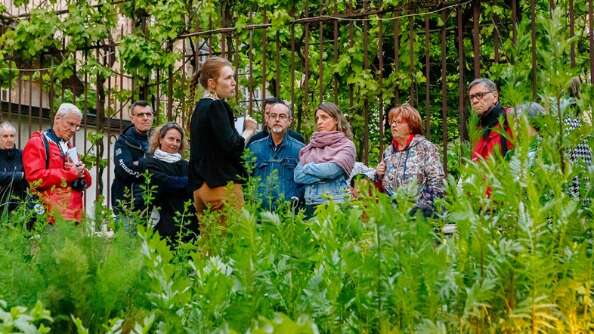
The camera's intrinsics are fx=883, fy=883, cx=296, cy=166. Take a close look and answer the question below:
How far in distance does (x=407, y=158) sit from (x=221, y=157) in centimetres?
125

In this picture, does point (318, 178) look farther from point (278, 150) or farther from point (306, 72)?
point (306, 72)

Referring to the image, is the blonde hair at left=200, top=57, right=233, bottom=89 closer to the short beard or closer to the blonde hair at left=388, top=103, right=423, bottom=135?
the short beard

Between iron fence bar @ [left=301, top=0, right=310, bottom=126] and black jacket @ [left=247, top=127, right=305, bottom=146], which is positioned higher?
iron fence bar @ [left=301, top=0, right=310, bottom=126]

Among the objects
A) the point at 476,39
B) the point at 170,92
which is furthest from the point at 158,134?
the point at 476,39

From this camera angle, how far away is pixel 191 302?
1643mm

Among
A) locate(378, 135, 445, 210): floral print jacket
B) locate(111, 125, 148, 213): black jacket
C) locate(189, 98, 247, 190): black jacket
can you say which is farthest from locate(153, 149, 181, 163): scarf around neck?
locate(378, 135, 445, 210): floral print jacket

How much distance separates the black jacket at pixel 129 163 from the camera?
6.77 meters

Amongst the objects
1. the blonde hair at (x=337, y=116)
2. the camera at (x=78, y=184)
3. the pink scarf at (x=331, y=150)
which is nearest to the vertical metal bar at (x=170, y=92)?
the camera at (x=78, y=184)

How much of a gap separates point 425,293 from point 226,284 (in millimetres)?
364

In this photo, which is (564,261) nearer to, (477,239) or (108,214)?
(477,239)

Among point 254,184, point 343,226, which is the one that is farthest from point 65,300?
point 254,184

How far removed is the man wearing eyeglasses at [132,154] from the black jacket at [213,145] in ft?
2.51

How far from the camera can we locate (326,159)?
20.4 feet

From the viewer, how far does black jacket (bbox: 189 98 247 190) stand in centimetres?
573
